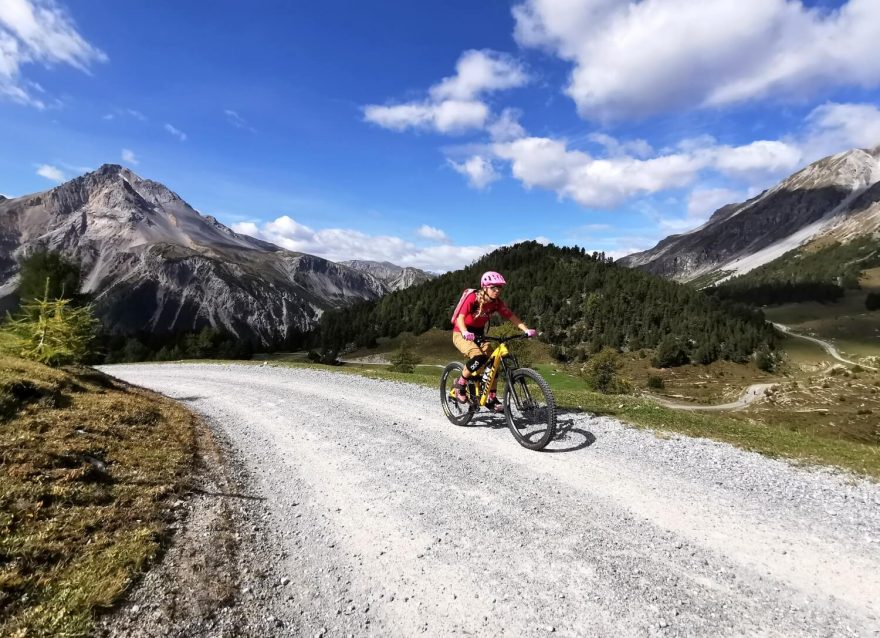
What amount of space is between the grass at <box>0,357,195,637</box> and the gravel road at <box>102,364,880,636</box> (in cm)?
147

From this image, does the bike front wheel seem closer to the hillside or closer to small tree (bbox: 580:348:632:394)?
small tree (bbox: 580:348:632:394)

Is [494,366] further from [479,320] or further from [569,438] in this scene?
[569,438]

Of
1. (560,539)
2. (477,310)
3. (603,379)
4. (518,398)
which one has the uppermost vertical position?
(477,310)

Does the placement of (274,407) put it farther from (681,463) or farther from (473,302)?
(681,463)

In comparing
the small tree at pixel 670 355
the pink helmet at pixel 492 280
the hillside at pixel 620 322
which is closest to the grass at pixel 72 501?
the pink helmet at pixel 492 280

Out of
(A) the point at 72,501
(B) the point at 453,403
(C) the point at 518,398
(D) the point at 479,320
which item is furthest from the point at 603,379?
(A) the point at 72,501

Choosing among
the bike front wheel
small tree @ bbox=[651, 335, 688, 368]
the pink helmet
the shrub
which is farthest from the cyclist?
the shrub

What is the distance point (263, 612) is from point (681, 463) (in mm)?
8088

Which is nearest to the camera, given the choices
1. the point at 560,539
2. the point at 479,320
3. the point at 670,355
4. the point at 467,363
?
the point at 560,539

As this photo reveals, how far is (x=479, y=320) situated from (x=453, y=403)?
2.83 metres

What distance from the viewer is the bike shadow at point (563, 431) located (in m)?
10.0

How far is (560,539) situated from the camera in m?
6.09

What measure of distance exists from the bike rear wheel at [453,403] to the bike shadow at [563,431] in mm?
351

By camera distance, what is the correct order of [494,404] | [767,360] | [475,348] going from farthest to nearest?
[767,360] → [475,348] → [494,404]
